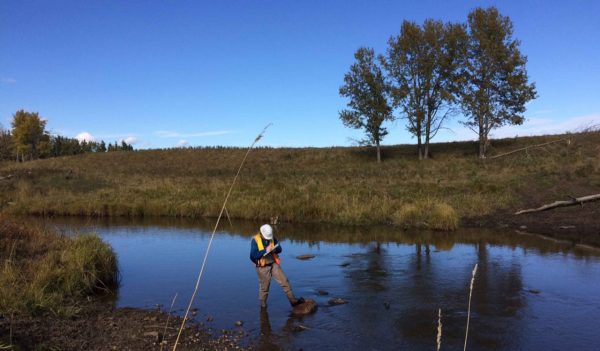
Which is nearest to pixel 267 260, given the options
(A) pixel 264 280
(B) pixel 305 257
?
(A) pixel 264 280

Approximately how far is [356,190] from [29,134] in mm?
60100

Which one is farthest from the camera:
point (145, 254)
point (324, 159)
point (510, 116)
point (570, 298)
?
point (324, 159)

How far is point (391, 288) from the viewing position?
11.4 m

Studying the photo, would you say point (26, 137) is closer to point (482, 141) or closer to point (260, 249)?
point (482, 141)

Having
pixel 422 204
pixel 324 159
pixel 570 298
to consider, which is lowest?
pixel 570 298

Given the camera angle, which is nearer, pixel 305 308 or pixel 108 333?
pixel 108 333

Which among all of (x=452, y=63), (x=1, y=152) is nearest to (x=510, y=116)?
(x=452, y=63)

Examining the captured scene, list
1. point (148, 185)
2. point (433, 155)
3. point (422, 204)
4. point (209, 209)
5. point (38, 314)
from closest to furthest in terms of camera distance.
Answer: point (38, 314) < point (422, 204) < point (209, 209) < point (148, 185) < point (433, 155)

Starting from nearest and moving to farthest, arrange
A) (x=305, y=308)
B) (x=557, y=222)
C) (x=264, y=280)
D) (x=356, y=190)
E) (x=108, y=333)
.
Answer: (x=108, y=333), (x=305, y=308), (x=264, y=280), (x=557, y=222), (x=356, y=190)

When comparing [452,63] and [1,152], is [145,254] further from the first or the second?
[1,152]

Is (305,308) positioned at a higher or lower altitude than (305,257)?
lower

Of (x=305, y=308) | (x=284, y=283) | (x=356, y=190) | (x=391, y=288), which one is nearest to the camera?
(x=305, y=308)

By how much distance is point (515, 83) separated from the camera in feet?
121

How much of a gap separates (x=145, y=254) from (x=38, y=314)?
811cm
